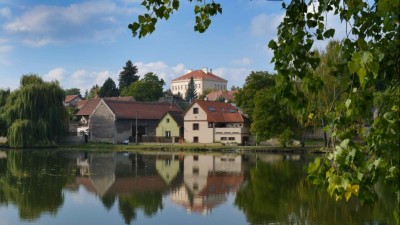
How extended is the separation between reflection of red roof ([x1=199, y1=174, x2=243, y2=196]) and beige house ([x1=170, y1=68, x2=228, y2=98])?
107 m

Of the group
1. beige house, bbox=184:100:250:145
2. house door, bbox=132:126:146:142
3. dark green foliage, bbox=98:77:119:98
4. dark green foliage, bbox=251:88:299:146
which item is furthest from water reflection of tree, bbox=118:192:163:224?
dark green foliage, bbox=98:77:119:98

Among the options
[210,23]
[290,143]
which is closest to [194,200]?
[210,23]

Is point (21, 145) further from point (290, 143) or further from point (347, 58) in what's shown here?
point (347, 58)

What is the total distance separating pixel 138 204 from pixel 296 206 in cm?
593

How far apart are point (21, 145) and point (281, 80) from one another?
4763 centimetres

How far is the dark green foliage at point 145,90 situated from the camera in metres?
90.6

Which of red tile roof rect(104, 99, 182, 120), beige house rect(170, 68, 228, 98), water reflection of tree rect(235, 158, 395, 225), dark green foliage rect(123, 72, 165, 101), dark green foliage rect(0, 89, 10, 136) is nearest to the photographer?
water reflection of tree rect(235, 158, 395, 225)

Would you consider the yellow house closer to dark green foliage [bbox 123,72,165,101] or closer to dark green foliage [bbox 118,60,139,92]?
dark green foliage [bbox 123,72,165,101]

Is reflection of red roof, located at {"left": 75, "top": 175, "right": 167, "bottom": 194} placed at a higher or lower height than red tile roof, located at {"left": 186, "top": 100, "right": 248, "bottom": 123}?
lower

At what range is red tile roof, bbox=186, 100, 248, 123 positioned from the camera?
54750 mm

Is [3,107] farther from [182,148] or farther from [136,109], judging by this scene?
[182,148]

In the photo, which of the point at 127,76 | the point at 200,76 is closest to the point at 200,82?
the point at 200,76

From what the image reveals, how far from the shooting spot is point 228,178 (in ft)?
85.5

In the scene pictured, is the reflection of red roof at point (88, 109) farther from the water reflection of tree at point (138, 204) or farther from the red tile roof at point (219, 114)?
the water reflection of tree at point (138, 204)
